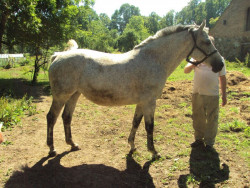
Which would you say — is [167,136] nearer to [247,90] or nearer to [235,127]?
[235,127]

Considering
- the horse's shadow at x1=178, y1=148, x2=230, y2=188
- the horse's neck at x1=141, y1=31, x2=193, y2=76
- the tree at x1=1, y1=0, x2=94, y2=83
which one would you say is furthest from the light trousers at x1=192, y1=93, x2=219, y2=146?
the tree at x1=1, y1=0, x2=94, y2=83

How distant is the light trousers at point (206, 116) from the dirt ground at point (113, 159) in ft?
1.19

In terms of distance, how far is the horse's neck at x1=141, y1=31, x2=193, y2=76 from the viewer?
3799mm

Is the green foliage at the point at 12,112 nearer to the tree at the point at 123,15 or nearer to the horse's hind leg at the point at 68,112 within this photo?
the horse's hind leg at the point at 68,112

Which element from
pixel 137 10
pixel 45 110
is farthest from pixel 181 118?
pixel 137 10

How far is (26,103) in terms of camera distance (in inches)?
295

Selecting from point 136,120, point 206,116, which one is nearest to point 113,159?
point 136,120

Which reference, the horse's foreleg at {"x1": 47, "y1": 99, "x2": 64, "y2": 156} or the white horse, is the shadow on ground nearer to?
the horse's foreleg at {"x1": 47, "y1": 99, "x2": 64, "y2": 156}

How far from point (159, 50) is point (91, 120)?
358 centimetres

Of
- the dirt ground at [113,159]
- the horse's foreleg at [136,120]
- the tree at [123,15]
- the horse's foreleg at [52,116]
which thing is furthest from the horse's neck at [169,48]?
the tree at [123,15]

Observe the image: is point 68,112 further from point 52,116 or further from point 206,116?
point 206,116

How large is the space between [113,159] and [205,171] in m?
1.84

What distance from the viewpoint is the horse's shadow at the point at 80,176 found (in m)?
3.31

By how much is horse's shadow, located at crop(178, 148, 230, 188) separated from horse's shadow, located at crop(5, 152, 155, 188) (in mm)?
732
